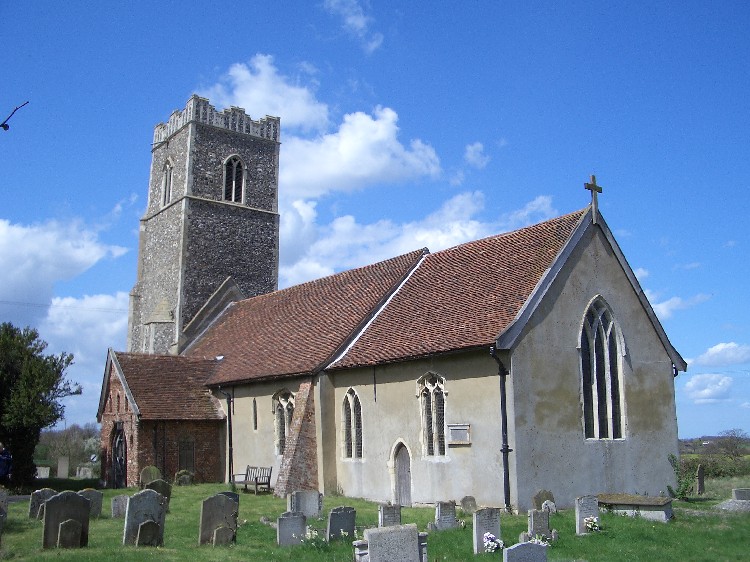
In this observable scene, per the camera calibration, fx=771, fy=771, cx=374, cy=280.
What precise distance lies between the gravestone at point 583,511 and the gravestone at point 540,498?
3.03m

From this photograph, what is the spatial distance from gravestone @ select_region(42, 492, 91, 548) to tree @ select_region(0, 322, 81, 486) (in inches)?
550

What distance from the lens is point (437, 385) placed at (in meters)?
20.2

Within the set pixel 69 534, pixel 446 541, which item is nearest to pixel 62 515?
pixel 69 534

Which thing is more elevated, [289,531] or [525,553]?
[525,553]

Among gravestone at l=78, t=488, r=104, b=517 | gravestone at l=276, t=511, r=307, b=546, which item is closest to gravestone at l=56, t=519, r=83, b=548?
gravestone at l=276, t=511, r=307, b=546

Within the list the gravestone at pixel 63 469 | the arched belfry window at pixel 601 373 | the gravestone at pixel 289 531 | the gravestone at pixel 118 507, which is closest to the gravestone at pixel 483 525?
the gravestone at pixel 289 531

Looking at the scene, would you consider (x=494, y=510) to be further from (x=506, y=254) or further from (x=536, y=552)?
(x=506, y=254)

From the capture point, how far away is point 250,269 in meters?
39.5

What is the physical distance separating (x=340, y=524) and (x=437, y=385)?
6.41m

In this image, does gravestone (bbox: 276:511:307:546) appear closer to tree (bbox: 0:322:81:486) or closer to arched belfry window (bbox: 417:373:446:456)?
arched belfry window (bbox: 417:373:446:456)

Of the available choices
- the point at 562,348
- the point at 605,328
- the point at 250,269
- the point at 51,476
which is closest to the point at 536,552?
the point at 562,348

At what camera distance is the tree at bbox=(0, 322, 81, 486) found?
26.7 meters

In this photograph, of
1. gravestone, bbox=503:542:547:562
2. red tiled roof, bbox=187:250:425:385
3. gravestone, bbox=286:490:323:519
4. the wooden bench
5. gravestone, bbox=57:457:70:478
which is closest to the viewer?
gravestone, bbox=503:542:547:562

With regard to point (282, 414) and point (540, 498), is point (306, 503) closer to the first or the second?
point (540, 498)
